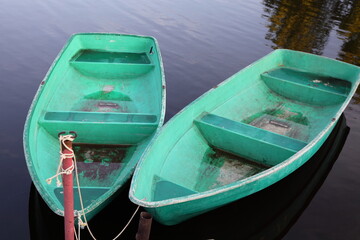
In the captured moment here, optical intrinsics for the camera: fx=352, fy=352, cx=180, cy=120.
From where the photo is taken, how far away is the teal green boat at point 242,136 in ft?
17.9

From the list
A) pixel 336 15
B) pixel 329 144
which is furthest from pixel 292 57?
pixel 336 15

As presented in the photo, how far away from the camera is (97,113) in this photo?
279 inches

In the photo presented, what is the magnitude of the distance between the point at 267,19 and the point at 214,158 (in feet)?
44.9

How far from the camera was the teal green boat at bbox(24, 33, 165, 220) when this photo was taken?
576 cm

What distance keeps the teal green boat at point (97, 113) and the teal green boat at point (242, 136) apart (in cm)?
56

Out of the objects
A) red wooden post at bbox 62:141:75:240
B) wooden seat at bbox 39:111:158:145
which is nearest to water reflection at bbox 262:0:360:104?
wooden seat at bbox 39:111:158:145

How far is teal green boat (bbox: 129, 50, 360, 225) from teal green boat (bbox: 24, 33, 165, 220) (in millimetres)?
560

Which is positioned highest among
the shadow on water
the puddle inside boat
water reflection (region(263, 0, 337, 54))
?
water reflection (region(263, 0, 337, 54))

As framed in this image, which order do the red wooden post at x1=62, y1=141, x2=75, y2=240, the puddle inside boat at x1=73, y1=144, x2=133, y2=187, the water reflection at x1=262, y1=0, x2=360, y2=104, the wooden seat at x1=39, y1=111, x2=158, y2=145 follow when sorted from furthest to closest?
1. the water reflection at x1=262, y1=0, x2=360, y2=104
2. the wooden seat at x1=39, y1=111, x2=158, y2=145
3. the puddle inside boat at x1=73, y1=144, x2=133, y2=187
4. the red wooden post at x1=62, y1=141, x2=75, y2=240

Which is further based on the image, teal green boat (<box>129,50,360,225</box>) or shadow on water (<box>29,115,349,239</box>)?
shadow on water (<box>29,115,349,239</box>)

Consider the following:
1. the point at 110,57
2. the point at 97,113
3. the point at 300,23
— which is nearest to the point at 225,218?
the point at 97,113

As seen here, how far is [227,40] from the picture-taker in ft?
51.3

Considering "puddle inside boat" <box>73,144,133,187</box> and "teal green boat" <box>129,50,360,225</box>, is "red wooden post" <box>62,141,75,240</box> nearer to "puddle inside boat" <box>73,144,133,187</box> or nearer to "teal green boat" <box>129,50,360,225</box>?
"teal green boat" <box>129,50,360,225</box>

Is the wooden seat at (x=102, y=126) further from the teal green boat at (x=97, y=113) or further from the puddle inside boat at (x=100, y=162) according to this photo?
the puddle inside boat at (x=100, y=162)
